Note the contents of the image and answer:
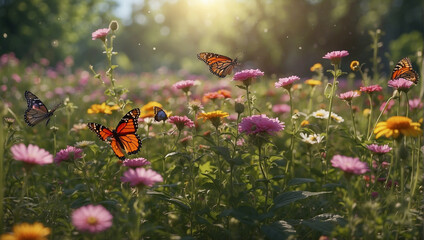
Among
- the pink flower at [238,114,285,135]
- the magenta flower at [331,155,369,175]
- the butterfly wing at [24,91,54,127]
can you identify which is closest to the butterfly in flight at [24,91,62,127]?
the butterfly wing at [24,91,54,127]

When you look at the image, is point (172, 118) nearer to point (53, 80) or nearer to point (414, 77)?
point (414, 77)

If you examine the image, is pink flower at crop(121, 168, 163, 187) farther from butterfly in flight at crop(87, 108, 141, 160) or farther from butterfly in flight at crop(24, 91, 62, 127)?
butterfly in flight at crop(24, 91, 62, 127)

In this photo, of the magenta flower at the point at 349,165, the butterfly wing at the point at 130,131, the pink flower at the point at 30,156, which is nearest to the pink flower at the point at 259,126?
the magenta flower at the point at 349,165

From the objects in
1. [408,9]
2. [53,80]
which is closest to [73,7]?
[53,80]

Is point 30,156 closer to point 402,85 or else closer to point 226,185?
point 226,185

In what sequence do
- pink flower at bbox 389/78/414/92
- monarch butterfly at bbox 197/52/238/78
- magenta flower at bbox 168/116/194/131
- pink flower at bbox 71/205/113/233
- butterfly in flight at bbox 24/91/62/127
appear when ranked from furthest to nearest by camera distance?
monarch butterfly at bbox 197/52/238/78, butterfly in flight at bbox 24/91/62/127, magenta flower at bbox 168/116/194/131, pink flower at bbox 389/78/414/92, pink flower at bbox 71/205/113/233

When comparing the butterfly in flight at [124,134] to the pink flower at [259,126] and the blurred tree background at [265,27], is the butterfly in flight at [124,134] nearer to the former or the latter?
the pink flower at [259,126]
